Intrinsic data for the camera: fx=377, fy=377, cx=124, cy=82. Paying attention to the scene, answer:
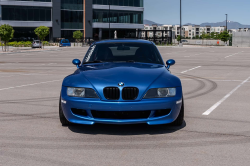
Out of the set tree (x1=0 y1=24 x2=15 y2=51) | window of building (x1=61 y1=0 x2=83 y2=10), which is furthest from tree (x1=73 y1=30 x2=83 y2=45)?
tree (x1=0 y1=24 x2=15 y2=51)

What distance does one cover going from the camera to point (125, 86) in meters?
5.65

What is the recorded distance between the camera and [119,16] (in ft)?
285

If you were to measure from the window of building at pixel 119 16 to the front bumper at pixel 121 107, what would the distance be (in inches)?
3149

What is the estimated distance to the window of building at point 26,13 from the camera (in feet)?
244

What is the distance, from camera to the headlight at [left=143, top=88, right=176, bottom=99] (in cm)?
569

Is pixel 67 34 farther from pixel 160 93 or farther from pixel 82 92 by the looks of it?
pixel 160 93

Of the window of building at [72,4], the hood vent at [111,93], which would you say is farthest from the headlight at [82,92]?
the window of building at [72,4]

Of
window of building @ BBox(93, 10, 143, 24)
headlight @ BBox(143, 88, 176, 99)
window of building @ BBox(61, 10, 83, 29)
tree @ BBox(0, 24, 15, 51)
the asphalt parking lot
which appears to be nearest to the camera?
the asphalt parking lot

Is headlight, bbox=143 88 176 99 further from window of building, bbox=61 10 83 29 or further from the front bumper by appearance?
window of building, bbox=61 10 83 29

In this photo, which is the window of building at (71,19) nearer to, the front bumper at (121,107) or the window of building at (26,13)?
the window of building at (26,13)

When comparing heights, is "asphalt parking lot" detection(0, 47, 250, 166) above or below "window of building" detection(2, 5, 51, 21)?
below

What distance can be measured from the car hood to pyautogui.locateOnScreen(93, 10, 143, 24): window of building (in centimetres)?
7937

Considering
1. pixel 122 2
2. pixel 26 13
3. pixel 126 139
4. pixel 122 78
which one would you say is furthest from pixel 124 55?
pixel 122 2

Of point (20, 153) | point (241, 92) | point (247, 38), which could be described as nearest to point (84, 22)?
point (247, 38)
